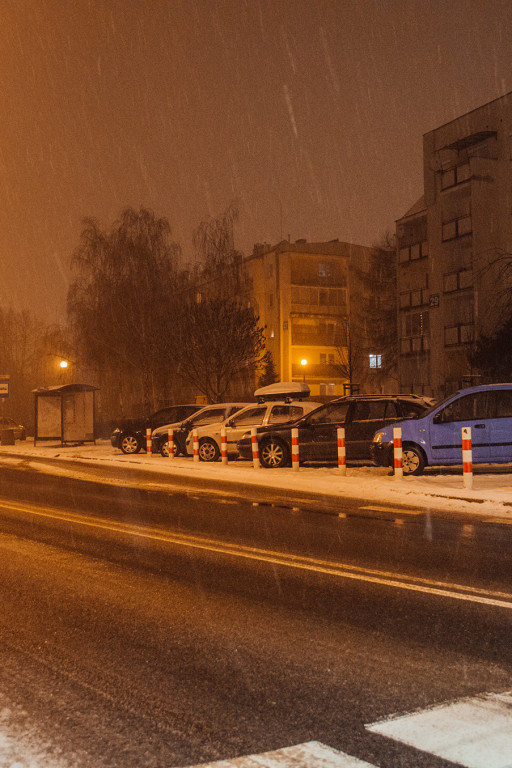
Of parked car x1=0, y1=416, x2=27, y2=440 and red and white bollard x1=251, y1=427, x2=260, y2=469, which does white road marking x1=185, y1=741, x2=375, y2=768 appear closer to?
red and white bollard x1=251, y1=427, x2=260, y2=469

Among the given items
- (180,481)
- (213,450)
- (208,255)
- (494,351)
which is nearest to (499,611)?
(180,481)

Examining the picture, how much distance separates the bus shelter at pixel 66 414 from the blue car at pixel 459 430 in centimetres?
1860

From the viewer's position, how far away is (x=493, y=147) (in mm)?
40625

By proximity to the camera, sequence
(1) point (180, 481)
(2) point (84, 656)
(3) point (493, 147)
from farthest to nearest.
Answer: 1. (3) point (493, 147)
2. (1) point (180, 481)
3. (2) point (84, 656)

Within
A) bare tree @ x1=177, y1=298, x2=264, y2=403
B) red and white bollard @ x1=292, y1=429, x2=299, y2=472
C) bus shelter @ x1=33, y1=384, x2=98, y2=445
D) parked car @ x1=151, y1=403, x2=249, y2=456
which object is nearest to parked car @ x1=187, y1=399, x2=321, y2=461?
parked car @ x1=151, y1=403, x2=249, y2=456

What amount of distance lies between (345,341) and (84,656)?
2486 inches

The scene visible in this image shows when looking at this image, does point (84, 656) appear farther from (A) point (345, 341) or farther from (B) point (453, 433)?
(A) point (345, 341)

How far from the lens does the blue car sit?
1644cm

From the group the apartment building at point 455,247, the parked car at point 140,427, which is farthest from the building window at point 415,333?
the parked car at point 140,427

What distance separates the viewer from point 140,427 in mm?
28781

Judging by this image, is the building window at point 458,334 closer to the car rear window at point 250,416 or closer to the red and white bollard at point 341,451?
the car rear window at point 250,416

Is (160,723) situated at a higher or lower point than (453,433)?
lower

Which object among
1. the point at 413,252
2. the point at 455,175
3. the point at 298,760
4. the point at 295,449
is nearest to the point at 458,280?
the point at 455,175

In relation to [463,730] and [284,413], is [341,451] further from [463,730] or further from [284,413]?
[463,730]
